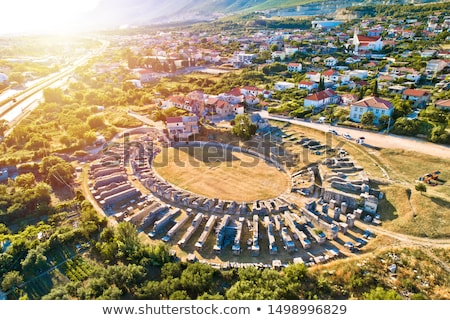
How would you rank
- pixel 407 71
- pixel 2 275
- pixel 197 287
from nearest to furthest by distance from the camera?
pixel 197 287
pixel 2 275
pixel 407 71

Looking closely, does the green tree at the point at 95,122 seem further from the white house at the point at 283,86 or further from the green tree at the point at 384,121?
the green tree at the point at 384,121

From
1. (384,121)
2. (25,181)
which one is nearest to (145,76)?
(25,181)

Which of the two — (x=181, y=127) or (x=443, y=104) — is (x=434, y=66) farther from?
(x=181, y=127)

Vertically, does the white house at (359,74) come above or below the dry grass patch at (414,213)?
above

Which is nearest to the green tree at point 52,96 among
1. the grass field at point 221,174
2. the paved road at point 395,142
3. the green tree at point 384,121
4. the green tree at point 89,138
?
the green tree at point 89,138

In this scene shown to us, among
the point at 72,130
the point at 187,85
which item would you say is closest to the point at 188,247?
the point at 72,130

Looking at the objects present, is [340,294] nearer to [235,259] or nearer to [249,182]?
[235,259]

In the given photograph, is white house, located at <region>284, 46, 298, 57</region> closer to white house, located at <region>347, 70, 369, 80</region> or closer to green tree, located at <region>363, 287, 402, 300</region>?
white house, located at <region>347, 70, 369, 80</region>
